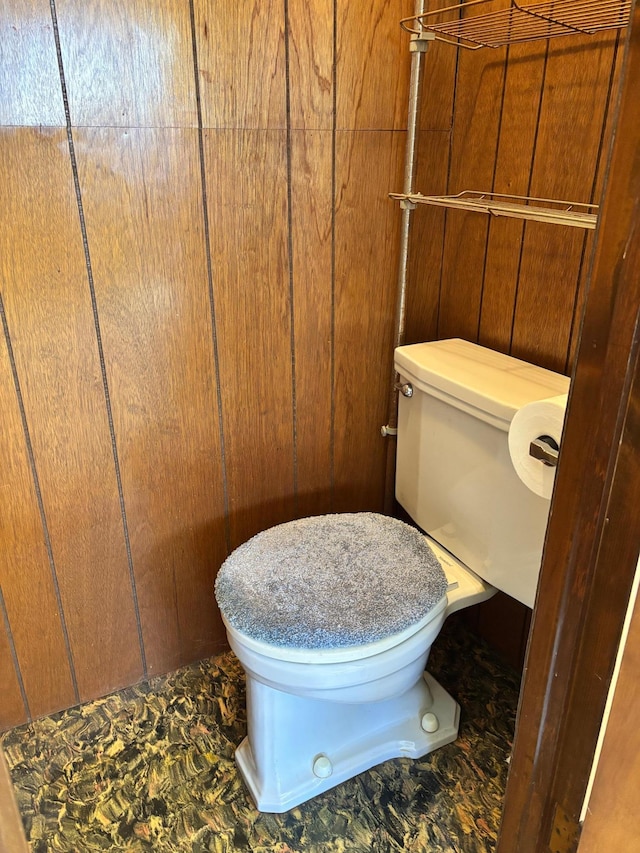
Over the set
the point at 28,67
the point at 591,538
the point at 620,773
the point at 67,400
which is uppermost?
the point at 28,67

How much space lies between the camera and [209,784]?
1.39 metres

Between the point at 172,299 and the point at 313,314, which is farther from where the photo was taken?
the point at 313,314

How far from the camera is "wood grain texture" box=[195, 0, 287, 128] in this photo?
4.02ft

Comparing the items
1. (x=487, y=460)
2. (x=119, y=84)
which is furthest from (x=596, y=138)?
(x=119, y=84)

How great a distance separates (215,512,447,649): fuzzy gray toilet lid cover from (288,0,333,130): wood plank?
84 centimetres

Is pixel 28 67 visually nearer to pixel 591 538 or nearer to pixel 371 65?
pixel 371 65

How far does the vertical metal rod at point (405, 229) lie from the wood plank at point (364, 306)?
2 cm

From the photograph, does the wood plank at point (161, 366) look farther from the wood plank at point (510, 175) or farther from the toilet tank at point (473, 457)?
the wood plank at point (510, 175)

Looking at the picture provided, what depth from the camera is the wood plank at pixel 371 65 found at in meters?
1.34

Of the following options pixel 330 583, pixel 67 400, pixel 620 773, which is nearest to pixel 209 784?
pixel 330 583

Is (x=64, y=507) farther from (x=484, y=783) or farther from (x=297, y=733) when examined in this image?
(x=484, y=783)

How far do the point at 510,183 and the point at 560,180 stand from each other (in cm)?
13

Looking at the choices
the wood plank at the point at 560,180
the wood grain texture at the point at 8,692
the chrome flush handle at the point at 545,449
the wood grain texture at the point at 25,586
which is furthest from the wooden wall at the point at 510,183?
the wood grain texture at the point at 8,692

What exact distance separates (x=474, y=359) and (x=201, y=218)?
623 millimetres
